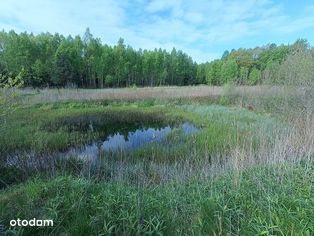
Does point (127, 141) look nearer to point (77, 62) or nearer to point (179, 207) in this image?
point (179, 207)

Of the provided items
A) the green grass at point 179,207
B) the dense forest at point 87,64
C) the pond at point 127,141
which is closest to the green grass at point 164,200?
the green grass at point 179,207

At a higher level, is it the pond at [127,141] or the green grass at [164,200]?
the green grass at [164,200]

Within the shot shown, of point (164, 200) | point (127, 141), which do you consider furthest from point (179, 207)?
point (127, 141)

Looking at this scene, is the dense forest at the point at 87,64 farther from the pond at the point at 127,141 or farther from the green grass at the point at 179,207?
the green grass at the point at 179,207

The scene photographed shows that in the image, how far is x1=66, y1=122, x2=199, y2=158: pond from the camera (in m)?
7.45

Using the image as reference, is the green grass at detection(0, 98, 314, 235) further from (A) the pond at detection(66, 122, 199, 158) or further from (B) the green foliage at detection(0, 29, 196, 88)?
(B) the green foliage at detection(0, 29, 196, 88)

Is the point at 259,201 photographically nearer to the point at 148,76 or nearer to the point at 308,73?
the point at 308,73

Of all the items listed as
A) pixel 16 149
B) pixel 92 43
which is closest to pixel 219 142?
pixel 16 149

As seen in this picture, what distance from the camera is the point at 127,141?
9.06 m

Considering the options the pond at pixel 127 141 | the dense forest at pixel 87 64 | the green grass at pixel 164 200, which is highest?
the dense forest at pixel 87 64

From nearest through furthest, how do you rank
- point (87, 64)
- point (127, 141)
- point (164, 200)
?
1. point (164, 200)
2. point (127, 141)
3. point (87, 64)

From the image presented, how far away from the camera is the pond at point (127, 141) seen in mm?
7452

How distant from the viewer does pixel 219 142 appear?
7.65 metres

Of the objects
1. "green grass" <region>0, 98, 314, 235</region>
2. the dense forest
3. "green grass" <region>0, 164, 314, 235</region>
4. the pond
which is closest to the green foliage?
the dense forest
